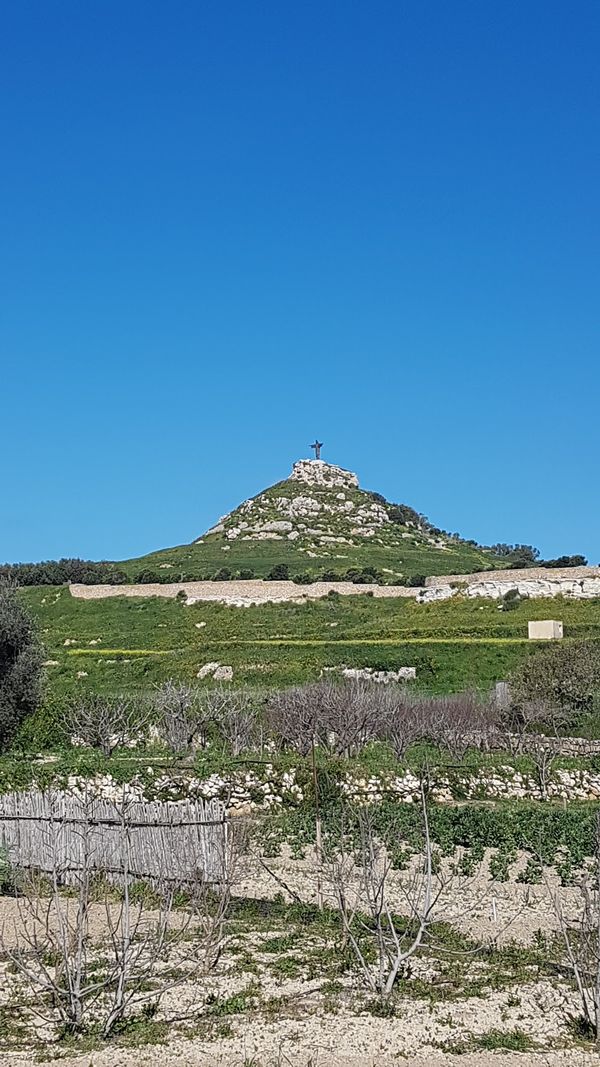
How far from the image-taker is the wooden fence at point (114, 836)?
13.5 metres

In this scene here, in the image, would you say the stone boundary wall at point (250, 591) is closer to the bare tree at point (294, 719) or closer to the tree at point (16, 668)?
the bare tree at point (294, 719)

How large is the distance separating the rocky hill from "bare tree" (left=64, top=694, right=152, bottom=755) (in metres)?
39.0

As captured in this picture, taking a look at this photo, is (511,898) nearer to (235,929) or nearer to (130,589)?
(235,929)

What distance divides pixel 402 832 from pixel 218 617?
41.6 metres

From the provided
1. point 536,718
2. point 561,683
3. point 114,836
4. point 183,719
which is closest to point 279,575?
point 561,683

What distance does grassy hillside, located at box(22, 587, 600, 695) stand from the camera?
132 feet

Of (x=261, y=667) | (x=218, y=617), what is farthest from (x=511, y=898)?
(x=218, y=617)

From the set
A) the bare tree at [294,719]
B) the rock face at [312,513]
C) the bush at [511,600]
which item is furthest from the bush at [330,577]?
the bare tree at [294,719]

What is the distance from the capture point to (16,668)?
84.6 ft

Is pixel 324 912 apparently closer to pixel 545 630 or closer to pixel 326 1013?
pixel 326 1013

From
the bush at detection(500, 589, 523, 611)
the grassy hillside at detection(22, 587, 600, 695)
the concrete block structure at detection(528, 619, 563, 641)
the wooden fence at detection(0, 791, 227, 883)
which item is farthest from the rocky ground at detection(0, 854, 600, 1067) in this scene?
the bush at detection(500, 589, 523, 611)

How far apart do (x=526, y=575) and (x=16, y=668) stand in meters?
41.1

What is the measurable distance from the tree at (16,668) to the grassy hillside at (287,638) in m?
9.91

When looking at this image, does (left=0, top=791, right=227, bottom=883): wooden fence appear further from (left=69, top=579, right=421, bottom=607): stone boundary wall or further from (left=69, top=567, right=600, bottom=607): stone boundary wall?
(left=69, top=579, right=421, bottom=607): stone boundary wall
